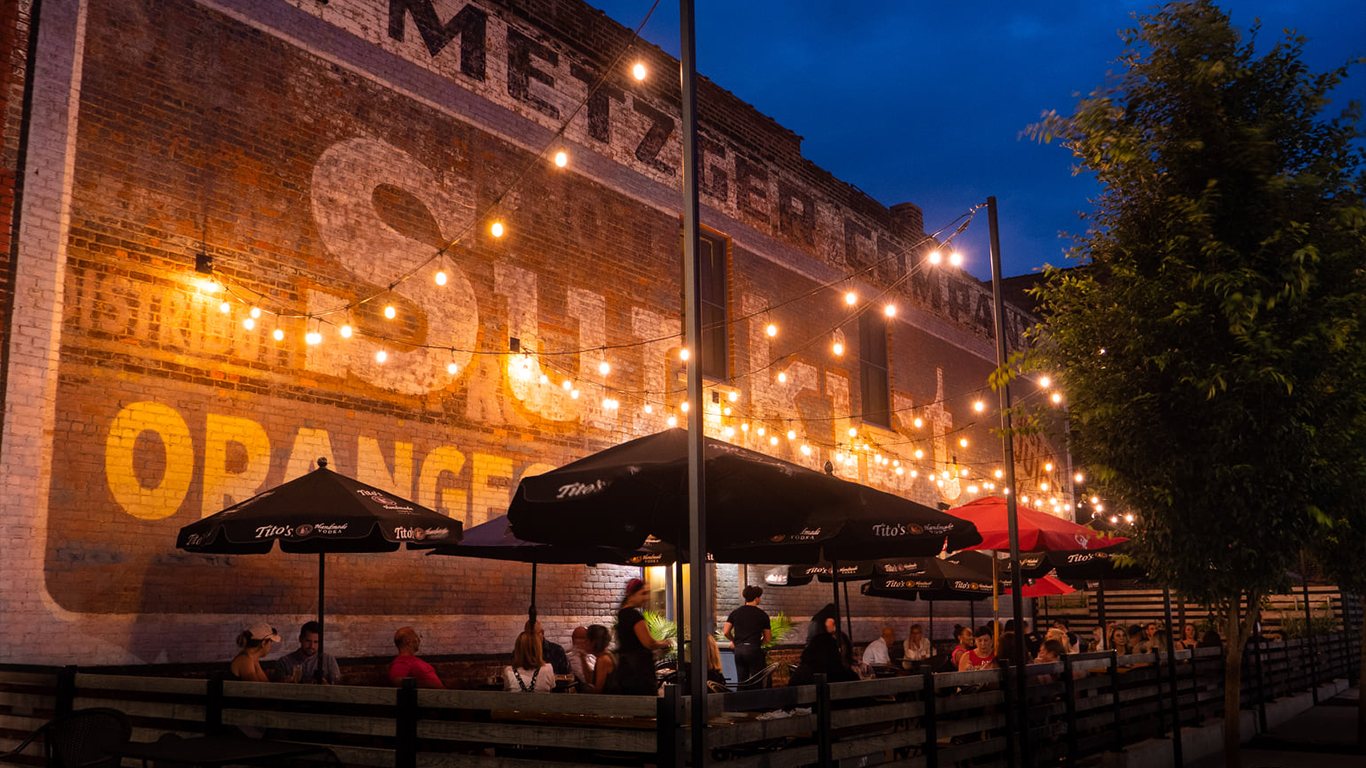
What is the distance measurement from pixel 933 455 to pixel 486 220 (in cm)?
1332

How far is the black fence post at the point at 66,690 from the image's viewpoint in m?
7.39

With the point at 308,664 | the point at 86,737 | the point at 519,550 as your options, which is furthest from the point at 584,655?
the point at 86,737

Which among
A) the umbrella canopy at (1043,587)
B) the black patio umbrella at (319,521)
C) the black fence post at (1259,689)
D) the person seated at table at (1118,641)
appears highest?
the black patio umbrella at (319,521)

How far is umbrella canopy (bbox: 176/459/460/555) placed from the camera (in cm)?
827

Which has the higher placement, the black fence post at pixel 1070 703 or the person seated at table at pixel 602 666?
the person seated at table at pixel 602 666

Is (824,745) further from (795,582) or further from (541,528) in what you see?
(795,582)

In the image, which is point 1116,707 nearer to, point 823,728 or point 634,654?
point 634,654

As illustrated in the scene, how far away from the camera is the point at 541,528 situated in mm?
7875

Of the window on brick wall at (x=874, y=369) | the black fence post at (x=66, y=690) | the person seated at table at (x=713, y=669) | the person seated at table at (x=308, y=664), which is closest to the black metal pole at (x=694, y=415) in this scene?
the person seated at table at (x=713, y=669)

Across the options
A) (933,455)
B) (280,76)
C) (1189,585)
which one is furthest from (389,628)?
(933,455)

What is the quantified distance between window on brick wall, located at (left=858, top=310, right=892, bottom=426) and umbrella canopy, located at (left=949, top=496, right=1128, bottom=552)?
330 inches

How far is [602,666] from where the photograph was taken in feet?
27.8

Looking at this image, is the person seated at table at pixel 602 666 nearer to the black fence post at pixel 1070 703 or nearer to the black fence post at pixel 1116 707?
the black fence post at pixel 1070 703

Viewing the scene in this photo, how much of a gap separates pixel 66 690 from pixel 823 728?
16.7 ft
